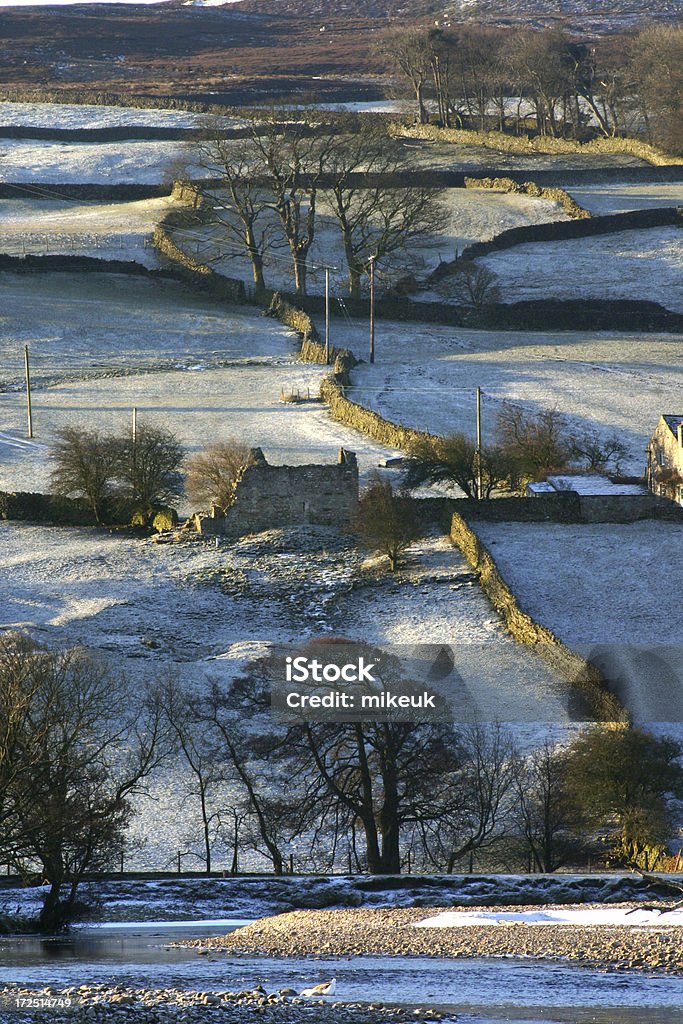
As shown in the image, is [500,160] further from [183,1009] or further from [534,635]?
[183,1009]

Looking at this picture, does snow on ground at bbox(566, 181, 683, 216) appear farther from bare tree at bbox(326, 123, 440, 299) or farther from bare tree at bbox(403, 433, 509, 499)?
bare tree at bbox(403, 433, 509, 499)

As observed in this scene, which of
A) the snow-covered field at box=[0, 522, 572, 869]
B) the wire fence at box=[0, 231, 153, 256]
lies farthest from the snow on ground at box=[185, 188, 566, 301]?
the snow-covered field at box=[0, 522, 572, 869]

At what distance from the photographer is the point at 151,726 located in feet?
104

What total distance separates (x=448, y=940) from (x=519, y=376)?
144ft

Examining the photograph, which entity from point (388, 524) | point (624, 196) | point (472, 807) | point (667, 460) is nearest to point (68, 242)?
point (624, 196)

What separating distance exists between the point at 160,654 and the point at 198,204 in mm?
53528

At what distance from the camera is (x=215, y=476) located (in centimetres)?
4562

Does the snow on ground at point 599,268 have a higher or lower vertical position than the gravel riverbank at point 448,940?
higher

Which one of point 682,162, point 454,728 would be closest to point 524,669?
point 454,728

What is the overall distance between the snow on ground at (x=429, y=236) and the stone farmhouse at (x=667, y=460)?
26014mm

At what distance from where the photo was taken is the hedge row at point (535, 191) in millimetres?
83938

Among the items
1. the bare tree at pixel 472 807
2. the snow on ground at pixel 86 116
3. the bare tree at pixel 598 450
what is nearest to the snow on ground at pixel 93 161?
the snow on ground at pixel 86 116

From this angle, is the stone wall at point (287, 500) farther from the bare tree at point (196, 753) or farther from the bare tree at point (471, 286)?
the bare tree at point (471, 286)

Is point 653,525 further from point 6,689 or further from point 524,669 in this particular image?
point 6,689
